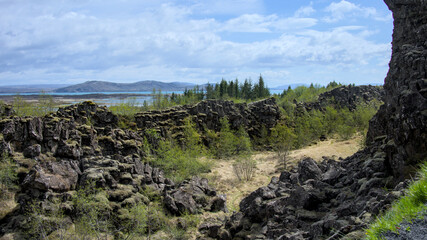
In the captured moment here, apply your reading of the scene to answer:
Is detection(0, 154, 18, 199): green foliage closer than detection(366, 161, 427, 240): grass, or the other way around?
detection(366, 161, 427, 240): grass

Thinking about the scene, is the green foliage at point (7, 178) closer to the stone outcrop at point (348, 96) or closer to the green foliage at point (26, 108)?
the green foliage at point (26, 108)

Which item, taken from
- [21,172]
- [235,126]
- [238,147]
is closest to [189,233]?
[21,172]

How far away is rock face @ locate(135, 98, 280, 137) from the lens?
2596 inches

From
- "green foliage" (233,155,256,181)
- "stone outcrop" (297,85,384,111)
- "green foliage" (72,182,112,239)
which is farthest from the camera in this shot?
"stone outcrop" (297,85,384,111)

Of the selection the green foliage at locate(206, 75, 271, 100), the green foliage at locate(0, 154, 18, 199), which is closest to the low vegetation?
the green foliage at locate(0, 154, 18, 199)

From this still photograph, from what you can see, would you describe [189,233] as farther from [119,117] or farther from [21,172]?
[119,117]

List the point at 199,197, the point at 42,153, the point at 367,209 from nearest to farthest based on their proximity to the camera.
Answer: the point at 367,209 → the point at 42,153 → the point at 199,197

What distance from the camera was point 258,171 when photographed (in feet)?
183

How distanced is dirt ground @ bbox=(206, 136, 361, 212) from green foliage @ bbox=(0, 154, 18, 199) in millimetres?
24485

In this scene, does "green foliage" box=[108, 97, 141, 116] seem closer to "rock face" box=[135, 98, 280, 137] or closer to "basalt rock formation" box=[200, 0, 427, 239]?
"rock face" box=[135, 98, 280, 137]

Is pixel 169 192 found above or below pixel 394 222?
below

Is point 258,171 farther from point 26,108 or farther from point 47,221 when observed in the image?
point 26,108

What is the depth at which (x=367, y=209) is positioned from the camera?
13734 mm

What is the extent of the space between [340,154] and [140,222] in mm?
44715
